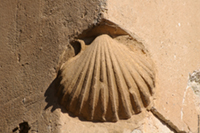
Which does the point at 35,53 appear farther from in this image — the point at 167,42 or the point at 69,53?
the point at 167,42

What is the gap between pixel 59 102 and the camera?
1601 mm

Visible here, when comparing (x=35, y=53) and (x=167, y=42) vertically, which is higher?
(x=167, y=42)

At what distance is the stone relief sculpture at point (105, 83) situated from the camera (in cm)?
150

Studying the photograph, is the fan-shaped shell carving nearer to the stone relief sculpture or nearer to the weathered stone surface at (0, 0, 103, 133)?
the stone relief sculpture

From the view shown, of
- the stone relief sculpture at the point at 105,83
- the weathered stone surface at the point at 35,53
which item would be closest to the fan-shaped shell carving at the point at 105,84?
the stone relief sculpture at the point at 105,83

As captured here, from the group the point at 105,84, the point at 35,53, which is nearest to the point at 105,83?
the point at 105,84

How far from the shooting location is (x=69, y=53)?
1694mm

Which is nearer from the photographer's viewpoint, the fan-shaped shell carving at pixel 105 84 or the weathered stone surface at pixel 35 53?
the fan-shaped shell carving at pixel 105 84

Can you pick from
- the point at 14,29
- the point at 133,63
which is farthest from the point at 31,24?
the point at 133,63

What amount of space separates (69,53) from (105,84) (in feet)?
0.98

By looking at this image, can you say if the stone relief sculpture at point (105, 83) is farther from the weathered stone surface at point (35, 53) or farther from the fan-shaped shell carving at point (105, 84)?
the weathered stone surface at point (35, 53)

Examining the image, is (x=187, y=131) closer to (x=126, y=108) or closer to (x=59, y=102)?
(x=126, y=108)

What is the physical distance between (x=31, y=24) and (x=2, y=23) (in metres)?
0.31

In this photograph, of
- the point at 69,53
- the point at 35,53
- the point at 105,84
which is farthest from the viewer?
the point at 35,53
